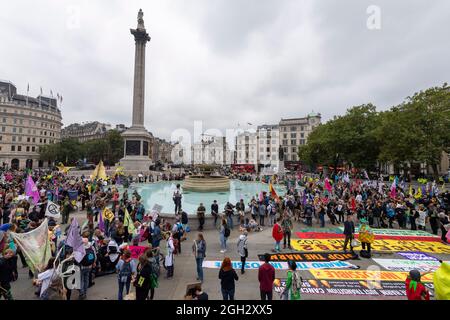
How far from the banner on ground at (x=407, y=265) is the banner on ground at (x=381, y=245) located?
1319 millimetres

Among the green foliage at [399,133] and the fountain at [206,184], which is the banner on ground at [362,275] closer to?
the fountain at [206,184]

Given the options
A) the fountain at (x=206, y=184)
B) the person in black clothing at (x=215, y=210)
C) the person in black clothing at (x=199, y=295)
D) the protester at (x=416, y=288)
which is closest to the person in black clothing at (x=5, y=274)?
the person in black clothing at (x=199, y=295)

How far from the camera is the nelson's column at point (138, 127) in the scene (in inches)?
1893

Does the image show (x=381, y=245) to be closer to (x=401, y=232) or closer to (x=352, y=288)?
(x=401, y=232)

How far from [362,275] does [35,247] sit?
11305mm

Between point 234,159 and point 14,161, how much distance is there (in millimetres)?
90444

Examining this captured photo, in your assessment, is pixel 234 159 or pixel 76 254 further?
pixel 234 159

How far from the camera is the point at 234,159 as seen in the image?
117m

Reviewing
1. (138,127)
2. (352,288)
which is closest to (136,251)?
(352,288)

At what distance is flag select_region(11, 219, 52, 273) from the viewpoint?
276 inches

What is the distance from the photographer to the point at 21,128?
88.6m
